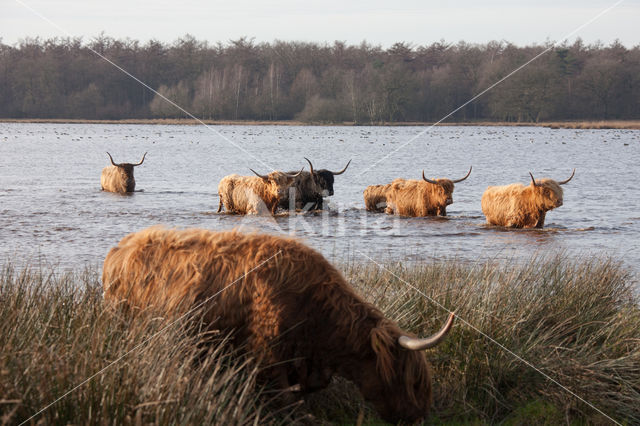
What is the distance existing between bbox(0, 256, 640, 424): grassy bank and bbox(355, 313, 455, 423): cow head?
31 centimetres

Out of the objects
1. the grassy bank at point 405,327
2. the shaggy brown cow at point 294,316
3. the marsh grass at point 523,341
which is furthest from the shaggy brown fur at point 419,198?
the shaggy brown cow at point 294,316

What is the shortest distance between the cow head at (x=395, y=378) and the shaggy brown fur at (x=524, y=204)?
35.7ft

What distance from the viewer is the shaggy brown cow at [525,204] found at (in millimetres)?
13648

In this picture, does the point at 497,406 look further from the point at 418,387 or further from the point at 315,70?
the point at 315,70

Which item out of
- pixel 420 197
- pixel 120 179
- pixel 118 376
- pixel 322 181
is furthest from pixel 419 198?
pixel 118 376

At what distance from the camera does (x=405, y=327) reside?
4945mm

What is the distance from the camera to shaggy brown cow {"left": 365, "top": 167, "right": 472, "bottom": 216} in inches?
610

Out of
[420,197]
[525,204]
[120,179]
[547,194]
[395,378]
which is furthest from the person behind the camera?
[120,179]

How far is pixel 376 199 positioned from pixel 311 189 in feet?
5.53

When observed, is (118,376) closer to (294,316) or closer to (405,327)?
(294,316)

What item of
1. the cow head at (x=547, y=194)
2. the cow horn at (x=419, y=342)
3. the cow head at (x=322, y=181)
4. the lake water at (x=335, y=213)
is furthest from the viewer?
the cow head at (x=322, y=181)

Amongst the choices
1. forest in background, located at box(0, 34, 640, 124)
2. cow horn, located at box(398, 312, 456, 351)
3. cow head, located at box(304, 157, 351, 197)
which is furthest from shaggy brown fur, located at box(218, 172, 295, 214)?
forest in background, located at box(0, 34, 640, 124)

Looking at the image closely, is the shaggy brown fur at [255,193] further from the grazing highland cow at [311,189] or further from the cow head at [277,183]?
the grazing highland cow at [311,189]

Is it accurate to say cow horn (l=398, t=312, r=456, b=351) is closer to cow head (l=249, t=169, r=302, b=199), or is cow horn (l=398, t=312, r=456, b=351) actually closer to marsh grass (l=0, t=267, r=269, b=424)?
marsh grass (l=0, t=267, r=269, b=424)
